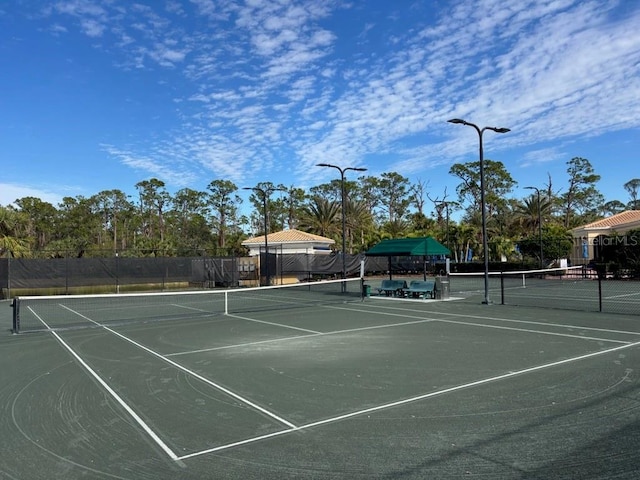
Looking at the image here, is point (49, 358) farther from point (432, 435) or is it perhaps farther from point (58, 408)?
point (432, 435)

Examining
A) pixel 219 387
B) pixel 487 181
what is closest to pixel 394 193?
pixel 487 181

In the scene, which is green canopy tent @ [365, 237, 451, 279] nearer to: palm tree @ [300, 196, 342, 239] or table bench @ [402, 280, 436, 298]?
table bench @ [402, 280, 436, 298]

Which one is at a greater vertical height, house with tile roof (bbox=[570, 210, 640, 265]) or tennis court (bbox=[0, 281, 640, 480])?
house with tile roof (bbox=[570, 210, 640, 265])

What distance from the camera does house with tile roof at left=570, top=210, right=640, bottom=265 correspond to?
47.8 metres

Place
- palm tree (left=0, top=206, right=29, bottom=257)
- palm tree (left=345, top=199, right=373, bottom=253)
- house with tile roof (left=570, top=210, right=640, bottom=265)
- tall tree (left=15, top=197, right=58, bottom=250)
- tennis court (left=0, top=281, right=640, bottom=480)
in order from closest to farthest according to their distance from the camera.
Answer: tennis court (left=0, top=281, right=640, bottom=480) → palm tree (left=0, top=206, right=29, bottom=257) → house with tile roof (left=570, top=210, right=640, bottom=265) → palm tree (left=345, top=199, right=373, bottom=253) → tall tree (left=15, top=197, right=58, bottom=250)

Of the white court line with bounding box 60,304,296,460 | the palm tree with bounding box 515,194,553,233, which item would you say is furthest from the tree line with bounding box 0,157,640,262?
the white court line with bounding box 60,304,296,460

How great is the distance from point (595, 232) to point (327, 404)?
5455cm

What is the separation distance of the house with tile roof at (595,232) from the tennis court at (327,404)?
132 feet

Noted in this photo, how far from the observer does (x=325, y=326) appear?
14.9m

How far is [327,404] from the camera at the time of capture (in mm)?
6652

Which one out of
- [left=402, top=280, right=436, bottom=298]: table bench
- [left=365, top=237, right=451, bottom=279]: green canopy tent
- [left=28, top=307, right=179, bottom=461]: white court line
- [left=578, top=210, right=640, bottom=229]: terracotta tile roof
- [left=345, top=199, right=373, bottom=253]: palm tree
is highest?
[left=345, top=199, right=373, bottom=253]: palm tree

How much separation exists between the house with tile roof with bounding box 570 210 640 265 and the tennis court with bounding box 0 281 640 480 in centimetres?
4008

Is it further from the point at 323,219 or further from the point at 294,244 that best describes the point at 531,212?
the point at 294,244

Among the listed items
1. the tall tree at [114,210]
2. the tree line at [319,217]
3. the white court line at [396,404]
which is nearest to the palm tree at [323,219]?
the tree line at [319,217]
